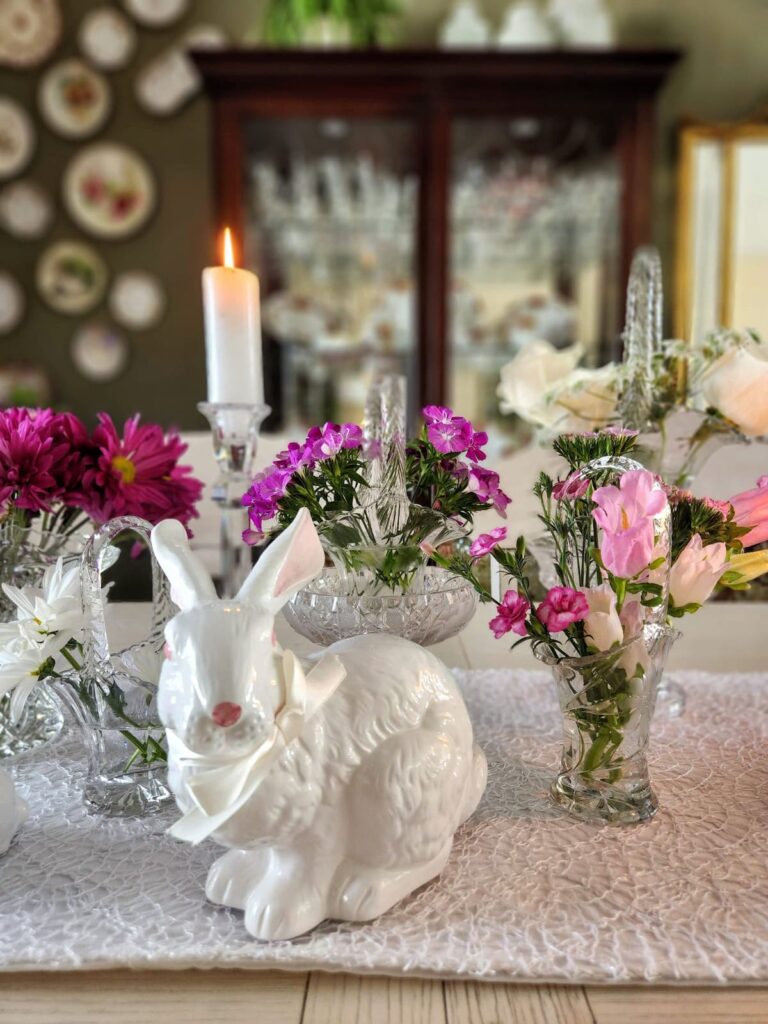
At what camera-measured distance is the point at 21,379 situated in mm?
2877

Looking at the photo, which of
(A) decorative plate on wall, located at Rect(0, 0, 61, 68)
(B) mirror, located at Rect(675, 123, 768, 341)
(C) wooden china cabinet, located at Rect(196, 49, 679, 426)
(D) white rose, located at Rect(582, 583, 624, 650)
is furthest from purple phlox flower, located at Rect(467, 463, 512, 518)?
(A) decorative plate on wall, located at Rect(0, 0, 61, 68)

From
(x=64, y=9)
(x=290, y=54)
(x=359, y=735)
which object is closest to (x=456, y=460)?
(x=359, y=735)

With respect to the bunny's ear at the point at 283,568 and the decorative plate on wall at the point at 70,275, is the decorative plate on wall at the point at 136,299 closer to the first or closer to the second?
the decorative plate on wall at the point at 70,275

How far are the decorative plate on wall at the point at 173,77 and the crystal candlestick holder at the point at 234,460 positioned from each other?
229cm

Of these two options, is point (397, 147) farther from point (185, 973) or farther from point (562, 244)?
point (185, 973)

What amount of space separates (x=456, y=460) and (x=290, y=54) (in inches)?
78.0

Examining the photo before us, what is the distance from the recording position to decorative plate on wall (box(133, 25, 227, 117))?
277 centimetres

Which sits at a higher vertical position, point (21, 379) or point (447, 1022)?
point (21, 379)

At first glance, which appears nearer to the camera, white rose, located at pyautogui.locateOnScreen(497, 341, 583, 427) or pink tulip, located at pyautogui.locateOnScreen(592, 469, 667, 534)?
pink tulip, located at pyautogui.locateOnScreen(592, 469, 667, 534)

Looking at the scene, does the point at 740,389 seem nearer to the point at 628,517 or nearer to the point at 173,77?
the point at 628,517

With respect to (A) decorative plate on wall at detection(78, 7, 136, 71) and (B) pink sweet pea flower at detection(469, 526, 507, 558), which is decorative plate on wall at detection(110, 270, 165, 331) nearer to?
(A) decorative plate on wall at detection(78, 7, 136, 71)

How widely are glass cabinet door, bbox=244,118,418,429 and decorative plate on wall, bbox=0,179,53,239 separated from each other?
2.58 ft

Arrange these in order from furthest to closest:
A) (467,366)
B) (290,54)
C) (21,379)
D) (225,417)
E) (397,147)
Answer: (21,379) < (467,366) < (397,147) < (290,54) < (225,417)

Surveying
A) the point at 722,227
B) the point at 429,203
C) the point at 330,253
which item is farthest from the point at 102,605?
the point at 722,227
